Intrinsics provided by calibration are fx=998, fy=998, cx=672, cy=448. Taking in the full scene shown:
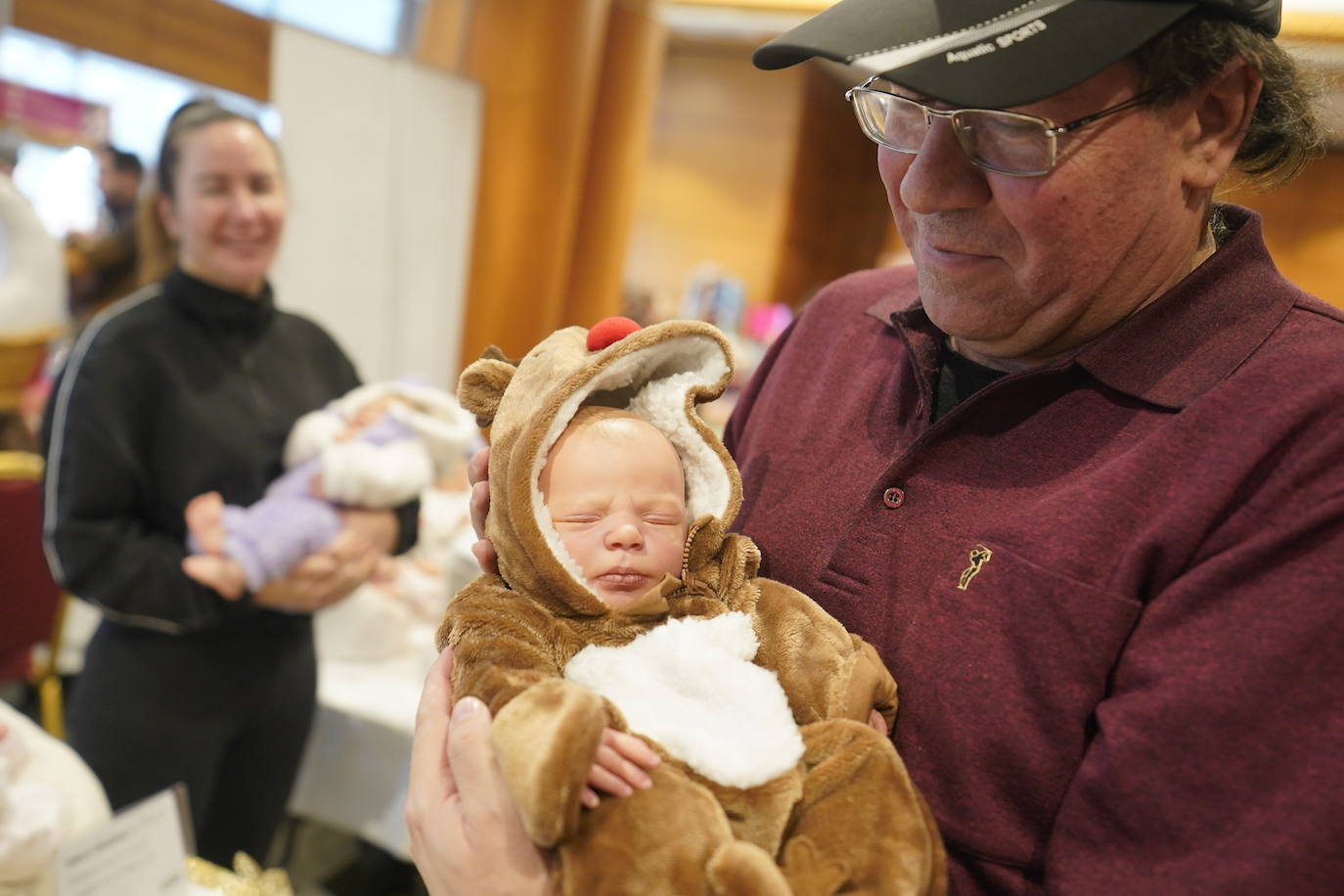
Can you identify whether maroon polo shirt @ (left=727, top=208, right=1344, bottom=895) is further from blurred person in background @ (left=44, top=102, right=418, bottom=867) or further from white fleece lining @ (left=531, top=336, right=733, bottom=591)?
blurred person in background @ (left=44, top=102, right=418, bottom=867)

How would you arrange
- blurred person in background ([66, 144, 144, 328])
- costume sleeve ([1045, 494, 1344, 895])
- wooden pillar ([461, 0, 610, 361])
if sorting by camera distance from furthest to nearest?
1. wooden pillar ([461, 0, 610, 361])
2. blurred person in background ([66, 144, 144, 328])
3. costume sleeve ([1045, 494, 1344, 895])

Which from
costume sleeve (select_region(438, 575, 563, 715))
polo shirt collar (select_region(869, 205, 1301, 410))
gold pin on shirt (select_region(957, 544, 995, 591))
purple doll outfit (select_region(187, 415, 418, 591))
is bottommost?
purple doll outfit (select_region(187, 415, 418, 591))

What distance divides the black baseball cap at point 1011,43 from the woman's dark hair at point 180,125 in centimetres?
193

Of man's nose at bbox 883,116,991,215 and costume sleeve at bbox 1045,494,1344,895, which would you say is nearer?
costume sleeve at bbox 1045,494,1344,895

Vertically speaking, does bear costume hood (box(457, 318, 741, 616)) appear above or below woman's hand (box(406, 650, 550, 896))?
above

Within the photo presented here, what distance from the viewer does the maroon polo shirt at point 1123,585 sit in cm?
73

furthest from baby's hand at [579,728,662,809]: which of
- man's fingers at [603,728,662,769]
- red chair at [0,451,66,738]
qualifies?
red chair at [0,451,66,738]

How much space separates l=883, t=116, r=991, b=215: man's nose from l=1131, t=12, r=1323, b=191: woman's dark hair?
0.16 meters

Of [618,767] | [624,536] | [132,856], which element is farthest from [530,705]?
[132,856]

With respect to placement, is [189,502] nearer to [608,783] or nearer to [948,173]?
[608,783]

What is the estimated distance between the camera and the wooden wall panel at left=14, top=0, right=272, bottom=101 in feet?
9.09

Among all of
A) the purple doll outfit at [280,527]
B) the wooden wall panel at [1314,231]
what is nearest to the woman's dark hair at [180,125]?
the purple doll outfit at [280,527]

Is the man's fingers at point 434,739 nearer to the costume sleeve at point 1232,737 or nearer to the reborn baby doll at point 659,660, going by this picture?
the reborn baby doll at point 659,660

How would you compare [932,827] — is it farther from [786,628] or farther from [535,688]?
[535,688]
